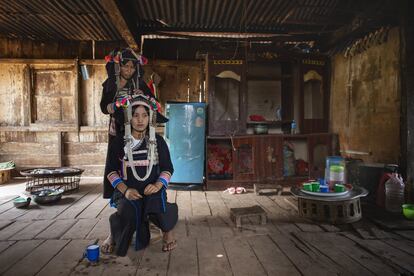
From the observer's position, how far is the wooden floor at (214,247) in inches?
101

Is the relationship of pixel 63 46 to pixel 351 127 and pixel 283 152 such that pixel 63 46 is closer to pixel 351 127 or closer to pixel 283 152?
pixel 283 152

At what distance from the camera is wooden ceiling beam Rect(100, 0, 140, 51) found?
4.34 meters

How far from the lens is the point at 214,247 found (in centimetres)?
306

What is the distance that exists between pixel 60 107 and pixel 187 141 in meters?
3.54

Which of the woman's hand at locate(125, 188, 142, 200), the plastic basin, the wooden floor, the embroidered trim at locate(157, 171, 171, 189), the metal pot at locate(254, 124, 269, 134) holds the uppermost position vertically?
the metal pot at locate(254, 124, 269, 134)

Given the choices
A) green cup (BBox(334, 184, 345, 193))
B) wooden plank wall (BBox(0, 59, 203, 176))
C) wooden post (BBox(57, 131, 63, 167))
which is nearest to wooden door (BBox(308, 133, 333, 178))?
green cup (BBox(334, 184, 345, 193))

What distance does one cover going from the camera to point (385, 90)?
203 inches

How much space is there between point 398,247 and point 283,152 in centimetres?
338

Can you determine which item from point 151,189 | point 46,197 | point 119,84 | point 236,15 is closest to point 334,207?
point 151,189

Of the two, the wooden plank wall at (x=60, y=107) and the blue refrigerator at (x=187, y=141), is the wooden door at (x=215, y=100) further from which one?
the wooden plank wall at (x=60, y=107)

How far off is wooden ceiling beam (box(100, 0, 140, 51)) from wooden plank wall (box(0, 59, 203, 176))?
5.17 feet

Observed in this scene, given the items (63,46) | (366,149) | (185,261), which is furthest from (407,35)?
(63,46)

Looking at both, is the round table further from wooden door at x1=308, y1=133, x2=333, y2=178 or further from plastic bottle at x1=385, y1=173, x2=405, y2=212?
wooden door at x1=308, y1=133, x2=333, y2=178

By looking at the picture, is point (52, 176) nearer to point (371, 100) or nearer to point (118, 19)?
point (118, 19)
